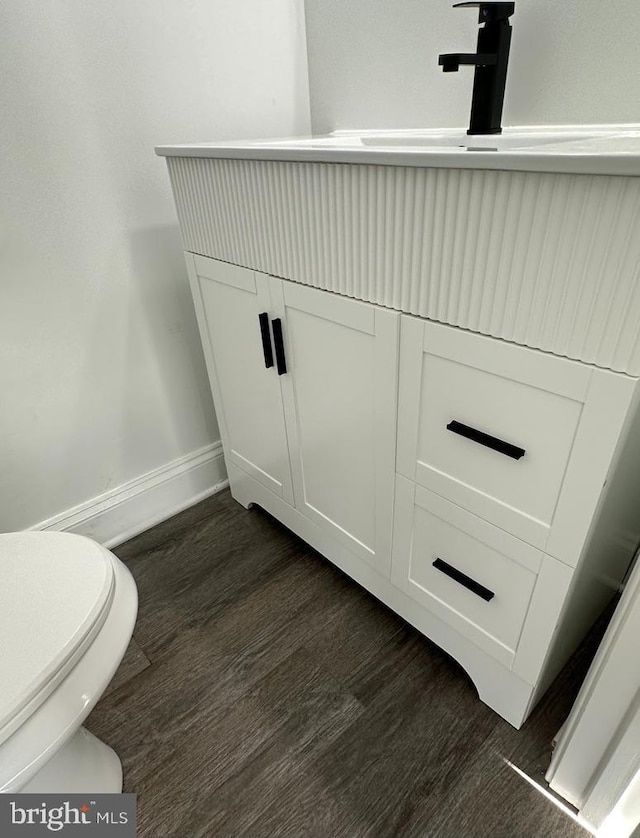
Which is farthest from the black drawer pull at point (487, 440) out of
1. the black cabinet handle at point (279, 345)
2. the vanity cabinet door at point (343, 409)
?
the black cabinet handle at point (279, 345)

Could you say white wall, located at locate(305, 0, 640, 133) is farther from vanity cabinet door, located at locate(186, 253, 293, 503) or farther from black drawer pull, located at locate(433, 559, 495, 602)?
black drawer pull, located at locate(433, 559, 495, 602)

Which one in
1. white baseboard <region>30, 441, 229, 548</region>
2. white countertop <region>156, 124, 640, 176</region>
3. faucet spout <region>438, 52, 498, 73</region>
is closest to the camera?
white countertop <region>156, 124, 640, 176</region>

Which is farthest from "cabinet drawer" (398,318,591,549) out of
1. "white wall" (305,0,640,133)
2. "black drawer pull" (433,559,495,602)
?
"white wall" (305,0,640,133)

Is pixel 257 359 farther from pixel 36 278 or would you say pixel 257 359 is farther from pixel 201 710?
pixel 201 710

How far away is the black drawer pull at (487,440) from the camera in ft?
2.20

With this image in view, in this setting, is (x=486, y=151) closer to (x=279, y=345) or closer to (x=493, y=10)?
(x=493, y=10)

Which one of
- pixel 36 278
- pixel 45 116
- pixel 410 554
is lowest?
pixel 410 554

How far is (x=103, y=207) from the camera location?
43.8 inches

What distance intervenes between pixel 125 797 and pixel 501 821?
635 millimetres

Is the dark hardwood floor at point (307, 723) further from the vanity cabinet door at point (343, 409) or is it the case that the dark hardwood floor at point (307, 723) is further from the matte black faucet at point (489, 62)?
the matte black faucet at point (489, 62)

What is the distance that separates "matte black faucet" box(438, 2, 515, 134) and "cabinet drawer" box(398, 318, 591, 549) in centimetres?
44

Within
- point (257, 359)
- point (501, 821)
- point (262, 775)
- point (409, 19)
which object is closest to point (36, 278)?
point (257, 359)

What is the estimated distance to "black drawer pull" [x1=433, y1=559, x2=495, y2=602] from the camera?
830 millimetres

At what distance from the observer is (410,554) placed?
0.96 metres
